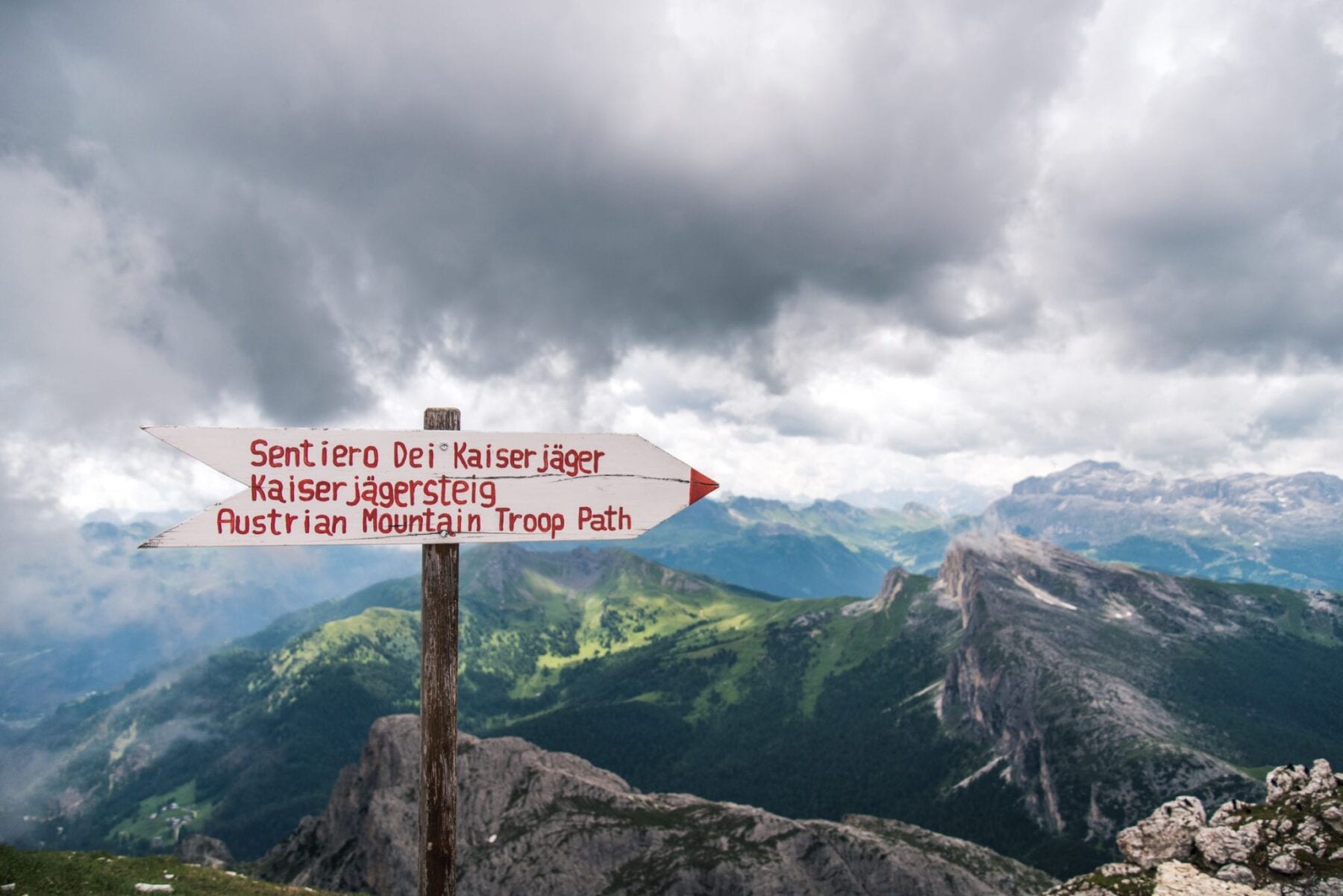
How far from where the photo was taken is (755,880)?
92812 mm

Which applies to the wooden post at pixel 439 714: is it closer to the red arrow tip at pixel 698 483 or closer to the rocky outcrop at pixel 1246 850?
the red arrow tip at pixel 698 483

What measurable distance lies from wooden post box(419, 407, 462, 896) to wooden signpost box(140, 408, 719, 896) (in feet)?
0.06

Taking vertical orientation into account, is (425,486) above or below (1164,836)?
above

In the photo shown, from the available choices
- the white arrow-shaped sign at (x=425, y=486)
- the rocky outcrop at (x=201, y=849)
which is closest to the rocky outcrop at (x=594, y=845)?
the rocky outcrop at (x=201, y=849)

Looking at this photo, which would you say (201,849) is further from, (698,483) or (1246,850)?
(698,483)

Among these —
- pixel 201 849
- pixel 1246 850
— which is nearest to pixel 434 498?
pixel 1246 850

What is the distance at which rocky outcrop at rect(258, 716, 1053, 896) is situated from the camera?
95.9m

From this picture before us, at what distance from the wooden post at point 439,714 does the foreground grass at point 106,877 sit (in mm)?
21219

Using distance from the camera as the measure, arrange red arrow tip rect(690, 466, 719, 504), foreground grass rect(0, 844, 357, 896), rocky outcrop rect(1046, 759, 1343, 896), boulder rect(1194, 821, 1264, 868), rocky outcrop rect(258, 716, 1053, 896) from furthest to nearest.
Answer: rocky outcrop rect(258, 716, 1053, 896)
boulder rect(1194, 821, 1264, 868)
rocky outcrop rect(1046, 759, 1343, 896)
foreground grass rect(0, 844, 357, 896)
red arrow tip rect(690, 466, 719, 504)

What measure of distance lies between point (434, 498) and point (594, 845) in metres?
118

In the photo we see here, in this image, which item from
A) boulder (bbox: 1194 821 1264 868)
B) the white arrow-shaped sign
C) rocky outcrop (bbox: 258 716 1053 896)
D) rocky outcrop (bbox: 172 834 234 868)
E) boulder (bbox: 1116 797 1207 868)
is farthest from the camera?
rocky outcrop (bbox: 172 834 234 868)

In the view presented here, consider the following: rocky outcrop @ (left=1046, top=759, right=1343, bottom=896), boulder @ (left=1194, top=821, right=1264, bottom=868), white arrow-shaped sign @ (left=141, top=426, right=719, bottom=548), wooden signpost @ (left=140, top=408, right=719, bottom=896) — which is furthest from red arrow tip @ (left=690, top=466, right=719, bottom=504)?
boulder @ (left=1194, top=821, right=1264, bottom=868)

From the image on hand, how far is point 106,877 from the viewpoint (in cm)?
2217

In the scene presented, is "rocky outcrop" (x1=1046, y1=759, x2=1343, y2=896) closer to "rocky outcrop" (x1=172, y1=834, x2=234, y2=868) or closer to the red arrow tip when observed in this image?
the red arrow tip
